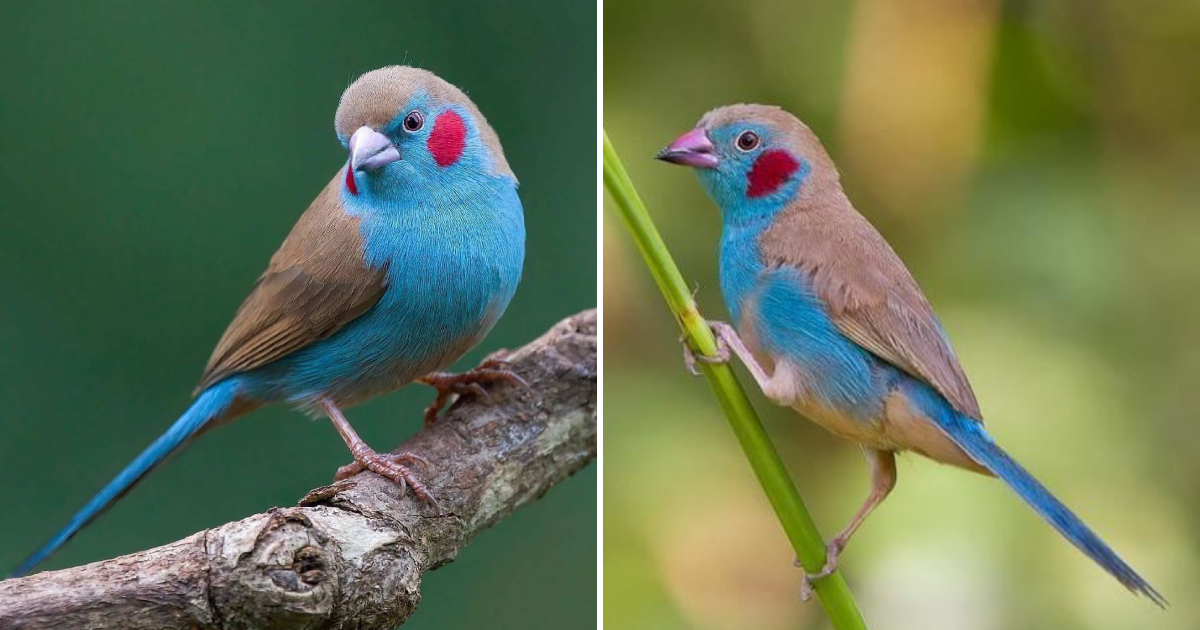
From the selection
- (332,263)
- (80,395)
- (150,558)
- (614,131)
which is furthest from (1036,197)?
(80,395)

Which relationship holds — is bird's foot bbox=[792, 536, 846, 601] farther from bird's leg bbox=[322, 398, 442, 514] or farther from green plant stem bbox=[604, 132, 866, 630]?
bird's leg bbox=[322, 398, 442, 514]

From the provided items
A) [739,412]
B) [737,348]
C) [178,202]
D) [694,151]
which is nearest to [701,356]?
[739,412]

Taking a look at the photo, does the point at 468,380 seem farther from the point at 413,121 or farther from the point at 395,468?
the point at 413,121

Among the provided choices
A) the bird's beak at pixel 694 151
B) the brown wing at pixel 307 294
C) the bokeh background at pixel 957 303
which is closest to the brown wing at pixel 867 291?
the bird's beak at pixel 694 151

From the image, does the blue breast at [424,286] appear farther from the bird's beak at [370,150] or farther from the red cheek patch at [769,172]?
the red cheek patch at [769,172]

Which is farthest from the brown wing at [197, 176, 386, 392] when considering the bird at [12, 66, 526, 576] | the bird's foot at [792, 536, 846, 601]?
the bird's foot at [792, 536, 846, 601]

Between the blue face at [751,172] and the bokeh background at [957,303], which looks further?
the bokeh background at [957,303]
